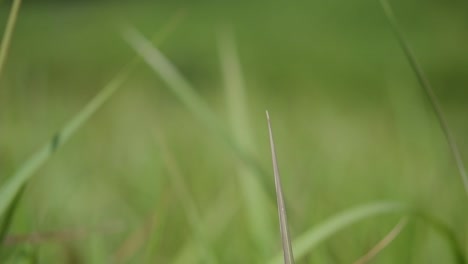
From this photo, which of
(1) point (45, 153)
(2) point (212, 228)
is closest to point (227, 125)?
(2) point (212, 228)

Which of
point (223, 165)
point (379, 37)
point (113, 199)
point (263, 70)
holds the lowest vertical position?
point (379, 37)

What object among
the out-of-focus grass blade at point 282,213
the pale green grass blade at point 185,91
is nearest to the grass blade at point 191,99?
the pale green grass blade at point 185,91

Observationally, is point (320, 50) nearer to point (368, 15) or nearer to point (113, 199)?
point (368, 15)

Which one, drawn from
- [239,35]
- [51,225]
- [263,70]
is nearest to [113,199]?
[51,225]

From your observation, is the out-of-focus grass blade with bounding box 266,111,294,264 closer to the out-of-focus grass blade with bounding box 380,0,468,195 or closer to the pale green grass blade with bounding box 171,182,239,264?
the out-of-focus grass blade with bounding box 380,0,468,195

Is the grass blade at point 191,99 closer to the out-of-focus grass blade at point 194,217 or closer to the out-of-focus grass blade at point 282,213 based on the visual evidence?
the out-of-focus grass blade at point 194,217

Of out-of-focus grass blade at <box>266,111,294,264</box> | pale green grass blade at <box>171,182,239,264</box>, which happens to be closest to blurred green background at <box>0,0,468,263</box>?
pale green grass blade at <box>171,182,239,264</box>

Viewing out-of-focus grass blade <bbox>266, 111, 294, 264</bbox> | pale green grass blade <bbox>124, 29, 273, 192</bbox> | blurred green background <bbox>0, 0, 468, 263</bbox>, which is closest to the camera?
out-of-focus grass blade <bbox>266, 111, 294, 264</bbox>
